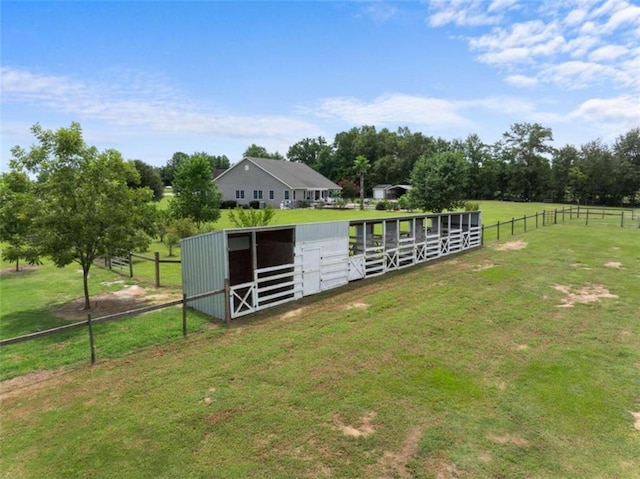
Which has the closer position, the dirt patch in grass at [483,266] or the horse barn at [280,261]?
the horse barn at [280,261]

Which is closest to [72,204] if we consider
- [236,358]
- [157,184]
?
[236,358]

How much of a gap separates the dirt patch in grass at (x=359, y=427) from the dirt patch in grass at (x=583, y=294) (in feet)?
27.4

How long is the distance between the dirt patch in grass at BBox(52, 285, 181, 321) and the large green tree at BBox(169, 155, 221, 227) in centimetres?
1329

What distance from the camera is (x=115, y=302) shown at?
12.9 metres

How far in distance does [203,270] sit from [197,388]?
4.91 m

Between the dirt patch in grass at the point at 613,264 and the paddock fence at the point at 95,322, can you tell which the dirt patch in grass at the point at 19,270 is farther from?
the dirt patch in grass at the point at 613,264

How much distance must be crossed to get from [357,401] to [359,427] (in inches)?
27.5

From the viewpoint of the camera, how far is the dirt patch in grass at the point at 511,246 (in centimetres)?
2177

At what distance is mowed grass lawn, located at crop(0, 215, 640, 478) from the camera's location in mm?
5168

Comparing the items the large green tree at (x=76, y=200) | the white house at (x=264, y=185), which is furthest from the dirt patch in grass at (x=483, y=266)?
the white house at (x=264, y=185)

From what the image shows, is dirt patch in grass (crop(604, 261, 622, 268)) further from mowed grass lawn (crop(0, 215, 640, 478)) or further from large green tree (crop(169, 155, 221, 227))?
large green tree (crop(169, 155, 221, 227))

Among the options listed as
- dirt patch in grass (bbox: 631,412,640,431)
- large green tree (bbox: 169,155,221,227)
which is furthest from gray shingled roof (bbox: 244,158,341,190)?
dirt patch in grass (bbox: 631,412,640,431)

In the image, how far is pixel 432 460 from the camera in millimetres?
5172

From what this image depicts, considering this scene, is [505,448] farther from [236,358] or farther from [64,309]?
[64,309]
